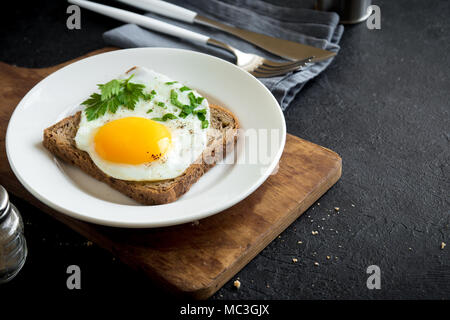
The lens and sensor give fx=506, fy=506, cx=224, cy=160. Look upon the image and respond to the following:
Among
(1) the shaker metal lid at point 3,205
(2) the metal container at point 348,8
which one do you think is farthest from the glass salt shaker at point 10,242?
(2) the metal container at point 348,8

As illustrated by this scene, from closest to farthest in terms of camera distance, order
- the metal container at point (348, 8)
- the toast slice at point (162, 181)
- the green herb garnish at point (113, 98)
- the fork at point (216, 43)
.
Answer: the toast slice at point (162, 181) < the green herb garnish at point (113, 98) < the fork at point (216, 43) < the metal container at point (348, 8)

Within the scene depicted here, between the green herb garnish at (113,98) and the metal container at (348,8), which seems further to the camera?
the metal container at (348,8)

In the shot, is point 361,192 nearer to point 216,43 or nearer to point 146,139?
point 146,139

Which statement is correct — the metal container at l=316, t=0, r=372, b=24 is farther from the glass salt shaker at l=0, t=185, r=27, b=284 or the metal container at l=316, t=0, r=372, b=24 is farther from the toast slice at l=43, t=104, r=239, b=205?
the glass salt shaker at l=0, t=185, r=27, b=284

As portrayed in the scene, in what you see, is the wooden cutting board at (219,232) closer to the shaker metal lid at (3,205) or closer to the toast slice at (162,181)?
the toast slice at (162,181)

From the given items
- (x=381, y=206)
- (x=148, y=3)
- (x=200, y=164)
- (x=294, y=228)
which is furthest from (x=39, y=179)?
(x=148, y=3)

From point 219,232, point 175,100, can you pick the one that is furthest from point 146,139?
point 219,232
